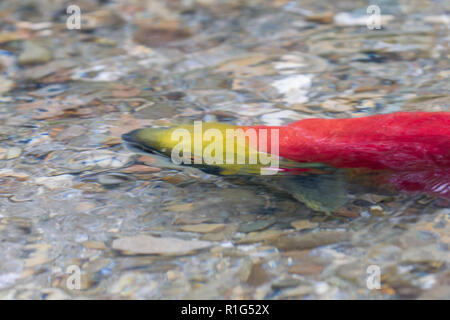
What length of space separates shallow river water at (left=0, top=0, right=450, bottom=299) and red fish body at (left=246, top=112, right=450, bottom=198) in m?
0.08

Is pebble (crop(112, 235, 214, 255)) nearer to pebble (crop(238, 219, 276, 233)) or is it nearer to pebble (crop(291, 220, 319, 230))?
pebble (crop(238, 219, 276, 233))

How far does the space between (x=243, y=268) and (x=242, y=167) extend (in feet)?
1.25

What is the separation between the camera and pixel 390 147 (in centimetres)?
153

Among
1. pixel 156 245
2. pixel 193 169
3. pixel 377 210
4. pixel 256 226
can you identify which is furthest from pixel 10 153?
pixel 377 210

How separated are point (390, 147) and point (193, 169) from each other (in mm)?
644

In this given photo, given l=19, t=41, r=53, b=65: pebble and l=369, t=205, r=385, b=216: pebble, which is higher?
l=19, t=41, r=53, b=65: pebble

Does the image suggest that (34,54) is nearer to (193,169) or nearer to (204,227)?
(193,169)

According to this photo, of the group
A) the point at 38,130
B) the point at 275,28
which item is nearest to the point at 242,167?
the point at 38,130

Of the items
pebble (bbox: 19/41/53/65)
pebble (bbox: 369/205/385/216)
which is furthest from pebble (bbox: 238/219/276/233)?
pebble (bbox: 19/41/53/65)

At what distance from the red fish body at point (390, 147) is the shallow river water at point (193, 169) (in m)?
0.08

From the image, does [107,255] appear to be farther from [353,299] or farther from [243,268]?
[353,299]

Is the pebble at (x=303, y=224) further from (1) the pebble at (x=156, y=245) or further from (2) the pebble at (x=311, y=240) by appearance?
(1) the pebble at (x=156, y=245)

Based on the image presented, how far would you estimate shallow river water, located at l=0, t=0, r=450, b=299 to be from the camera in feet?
4.61
